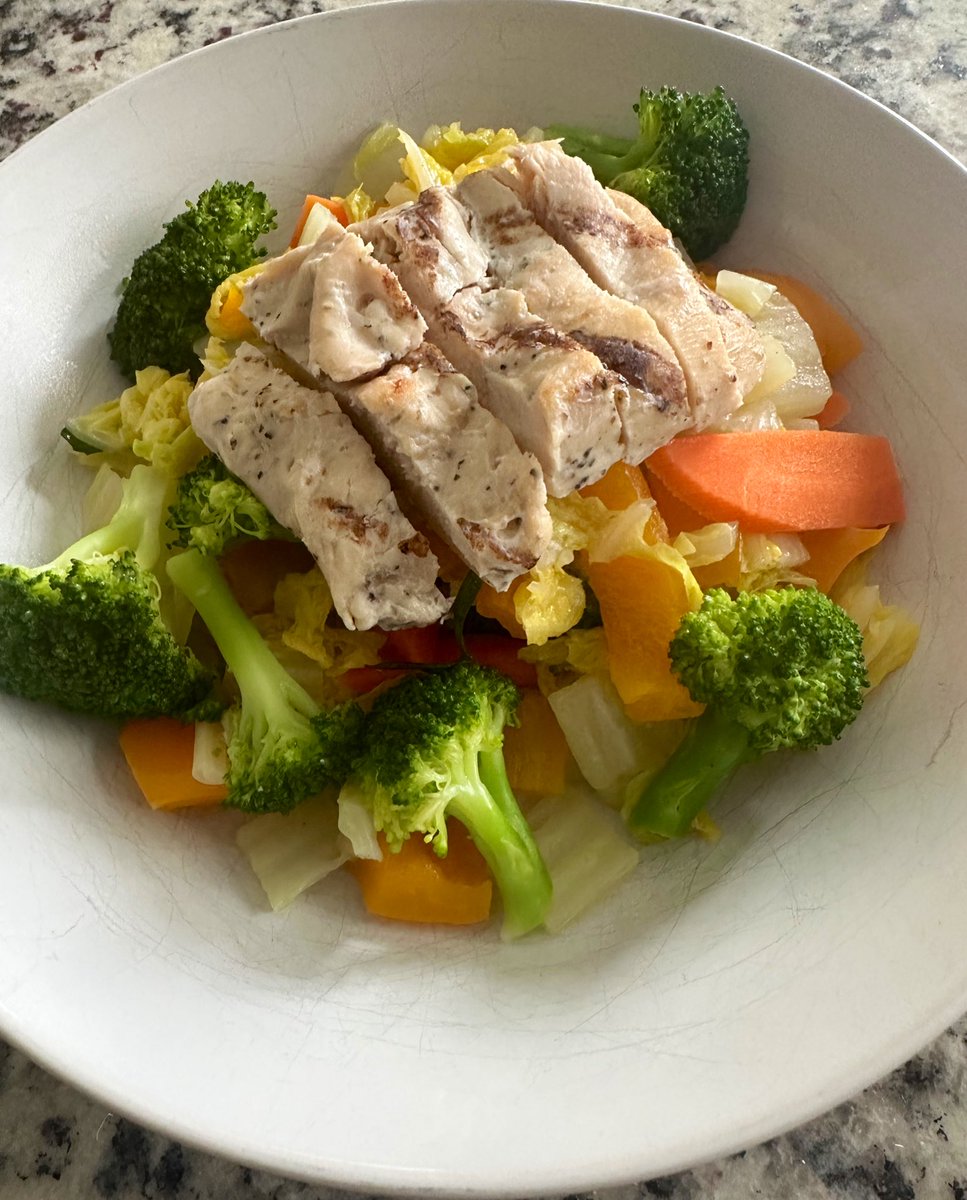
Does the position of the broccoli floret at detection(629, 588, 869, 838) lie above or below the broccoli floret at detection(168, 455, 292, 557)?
below

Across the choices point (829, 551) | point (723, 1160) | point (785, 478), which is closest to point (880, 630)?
point (829, 551)

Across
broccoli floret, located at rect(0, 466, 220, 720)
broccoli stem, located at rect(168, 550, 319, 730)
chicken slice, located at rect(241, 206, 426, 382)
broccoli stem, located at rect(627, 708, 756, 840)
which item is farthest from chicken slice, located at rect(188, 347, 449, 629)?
broccoli stem, located at rect(627, 708, 756, 840)

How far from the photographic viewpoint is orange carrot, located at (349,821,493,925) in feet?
7.22

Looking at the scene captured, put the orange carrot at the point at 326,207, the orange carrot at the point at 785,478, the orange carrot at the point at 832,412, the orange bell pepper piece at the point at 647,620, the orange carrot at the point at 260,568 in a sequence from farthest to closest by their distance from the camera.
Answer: the orange carrot at the point at 326,207 → the orange carrot at the point at 832,412 → the orange carrot at the point at 260,568 → the orange carrot at the point at 785,478 → the orange bell pepper piece at the point at 647,620

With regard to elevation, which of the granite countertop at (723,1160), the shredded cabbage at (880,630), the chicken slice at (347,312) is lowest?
the granite countertop at (723,1160)

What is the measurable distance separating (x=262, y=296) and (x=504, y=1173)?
195cm

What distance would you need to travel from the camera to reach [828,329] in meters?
2.74

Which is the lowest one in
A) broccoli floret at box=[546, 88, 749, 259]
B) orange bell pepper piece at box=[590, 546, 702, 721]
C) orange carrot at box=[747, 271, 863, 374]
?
orange bell pepper piece at box=[590, 546, 702, 721]

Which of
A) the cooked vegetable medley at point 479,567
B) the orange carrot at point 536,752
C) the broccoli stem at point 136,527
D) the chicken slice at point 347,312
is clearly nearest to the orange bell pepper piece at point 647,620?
the cooked vegetable medley at point 479,567

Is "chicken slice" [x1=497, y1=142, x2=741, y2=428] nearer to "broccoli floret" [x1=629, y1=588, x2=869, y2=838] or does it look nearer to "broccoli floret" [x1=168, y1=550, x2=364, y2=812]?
"broccoli floret" [x1=629, y1=588, x2=869, y2=838]

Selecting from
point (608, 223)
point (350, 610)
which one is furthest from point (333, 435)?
point (608, 223)

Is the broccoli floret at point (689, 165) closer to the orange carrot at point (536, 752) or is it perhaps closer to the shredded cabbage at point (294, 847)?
the orange carrot at point (536, 752)

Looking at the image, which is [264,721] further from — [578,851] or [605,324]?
[605,324]

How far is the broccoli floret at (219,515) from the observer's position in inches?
92.0
